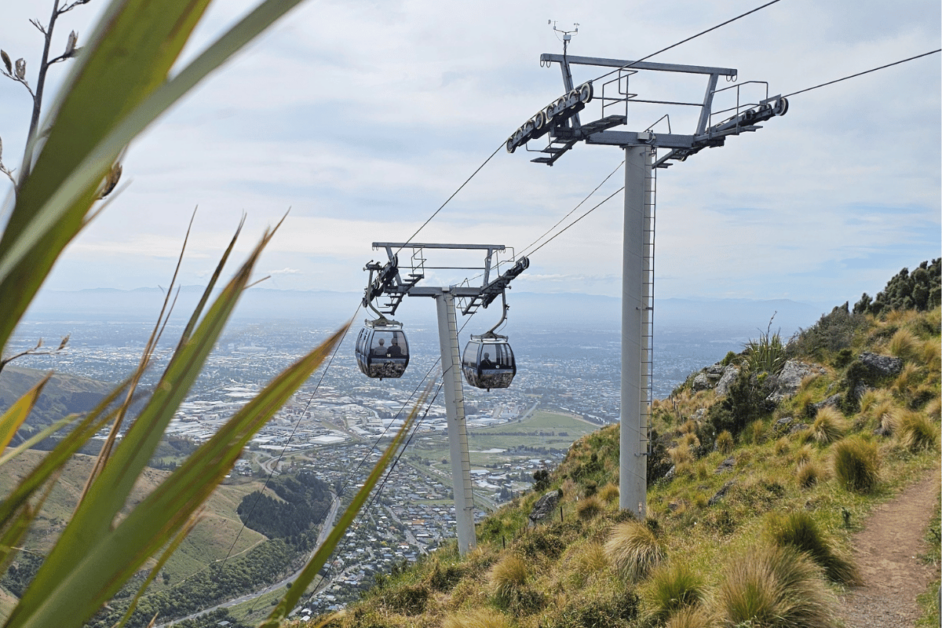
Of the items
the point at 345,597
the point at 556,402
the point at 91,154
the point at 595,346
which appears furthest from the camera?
the point at 595,346

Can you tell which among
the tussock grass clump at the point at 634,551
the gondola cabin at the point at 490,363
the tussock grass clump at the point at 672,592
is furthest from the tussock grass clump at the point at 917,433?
the gondola cabin at the point at 490,363

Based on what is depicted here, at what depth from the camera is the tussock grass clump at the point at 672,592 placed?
5.27m

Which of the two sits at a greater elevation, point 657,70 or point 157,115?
point 657,70

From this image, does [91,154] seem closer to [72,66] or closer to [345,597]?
[72,66]

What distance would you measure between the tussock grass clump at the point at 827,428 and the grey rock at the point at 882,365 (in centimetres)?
167

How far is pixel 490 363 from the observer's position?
12.0 m

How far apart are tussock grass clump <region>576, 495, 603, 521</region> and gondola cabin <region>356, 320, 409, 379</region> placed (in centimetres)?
422

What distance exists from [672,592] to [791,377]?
11332mm

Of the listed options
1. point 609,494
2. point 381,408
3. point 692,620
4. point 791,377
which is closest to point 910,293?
point 791,377

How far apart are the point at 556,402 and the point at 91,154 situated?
66.2 m

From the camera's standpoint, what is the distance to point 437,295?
45.4 feet

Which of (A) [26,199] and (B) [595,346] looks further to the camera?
(B) [595,346]

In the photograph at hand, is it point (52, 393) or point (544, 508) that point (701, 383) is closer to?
point (544, 508)

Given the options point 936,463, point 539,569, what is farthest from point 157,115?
point 936,463
